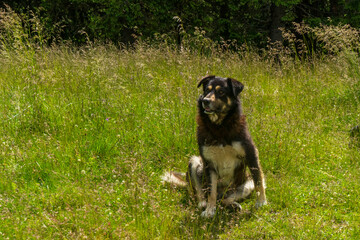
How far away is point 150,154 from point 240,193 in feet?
3.97

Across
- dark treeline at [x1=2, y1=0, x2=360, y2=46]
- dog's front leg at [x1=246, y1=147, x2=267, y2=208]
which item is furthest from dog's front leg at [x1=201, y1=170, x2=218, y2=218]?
dark treeline at [x1=2, y1=0, x2=360, y2=46]

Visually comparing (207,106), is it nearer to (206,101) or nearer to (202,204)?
(206,101)

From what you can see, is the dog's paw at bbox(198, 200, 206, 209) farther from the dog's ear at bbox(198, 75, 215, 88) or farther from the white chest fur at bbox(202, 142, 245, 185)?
the dog's ear at bbox(198, 75, 215, 88)

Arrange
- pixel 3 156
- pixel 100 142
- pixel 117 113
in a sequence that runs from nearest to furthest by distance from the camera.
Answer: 1. pixel 3 156
2. pixel 100 142
3. pixel 117 113

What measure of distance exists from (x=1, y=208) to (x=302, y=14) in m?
13.8

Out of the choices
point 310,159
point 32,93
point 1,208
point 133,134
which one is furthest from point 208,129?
point 32,93

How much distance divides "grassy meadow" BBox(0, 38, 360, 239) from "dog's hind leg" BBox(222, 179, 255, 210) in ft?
0.36

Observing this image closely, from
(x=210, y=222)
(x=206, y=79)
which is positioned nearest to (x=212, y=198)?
(x=210, y=222)

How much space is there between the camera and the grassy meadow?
3211 millimetres

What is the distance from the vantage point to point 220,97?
3740 mm

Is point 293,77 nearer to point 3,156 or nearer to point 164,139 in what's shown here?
point 164,139

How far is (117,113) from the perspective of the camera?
516 cm

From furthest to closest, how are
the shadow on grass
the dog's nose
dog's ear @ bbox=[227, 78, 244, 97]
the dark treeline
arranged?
the dark treeline < dog's ear @ bbox=[227, 78, 244, 97] < the dog's nose < the shadow on grass

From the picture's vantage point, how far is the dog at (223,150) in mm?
3721
